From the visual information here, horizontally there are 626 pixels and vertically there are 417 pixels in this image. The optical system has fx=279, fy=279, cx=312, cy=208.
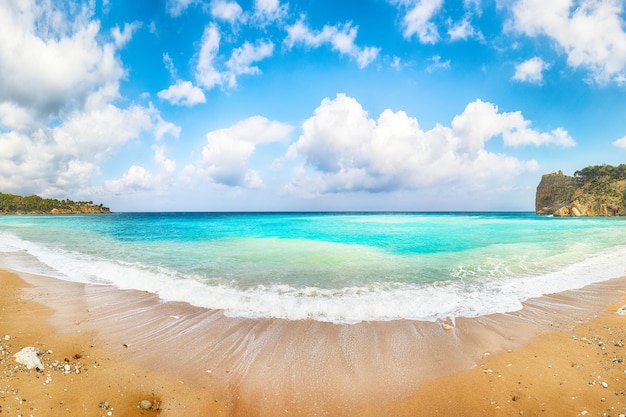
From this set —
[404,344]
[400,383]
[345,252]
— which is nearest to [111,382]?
[400,383]

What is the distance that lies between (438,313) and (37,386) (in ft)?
28.7

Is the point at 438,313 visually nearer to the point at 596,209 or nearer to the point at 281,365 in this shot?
the point at 281,365

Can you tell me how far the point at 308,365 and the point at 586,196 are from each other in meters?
120

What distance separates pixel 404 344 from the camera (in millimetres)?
6246

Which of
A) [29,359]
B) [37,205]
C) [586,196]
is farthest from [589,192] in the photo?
[37,205]

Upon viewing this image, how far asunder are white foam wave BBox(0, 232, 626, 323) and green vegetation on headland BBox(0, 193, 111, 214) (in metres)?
191

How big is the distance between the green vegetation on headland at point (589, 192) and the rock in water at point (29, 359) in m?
118

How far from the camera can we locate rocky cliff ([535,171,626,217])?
8262cm

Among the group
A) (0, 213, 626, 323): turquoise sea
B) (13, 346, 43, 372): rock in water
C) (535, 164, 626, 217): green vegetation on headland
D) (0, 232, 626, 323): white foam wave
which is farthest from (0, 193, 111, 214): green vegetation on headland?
(535, 164, 626, 217): green vegetation on headland

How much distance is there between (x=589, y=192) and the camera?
89500 mm

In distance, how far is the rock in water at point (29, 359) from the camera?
4.94m

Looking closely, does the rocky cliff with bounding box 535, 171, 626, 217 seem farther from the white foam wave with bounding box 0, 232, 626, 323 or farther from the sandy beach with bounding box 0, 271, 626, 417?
the sandy beach with bounding box 0, 271, 626, 417

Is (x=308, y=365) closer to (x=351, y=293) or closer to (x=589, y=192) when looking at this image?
(x=351, y=293)

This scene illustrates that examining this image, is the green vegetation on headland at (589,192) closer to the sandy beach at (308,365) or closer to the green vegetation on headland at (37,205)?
the sandy beach at (308,365)
